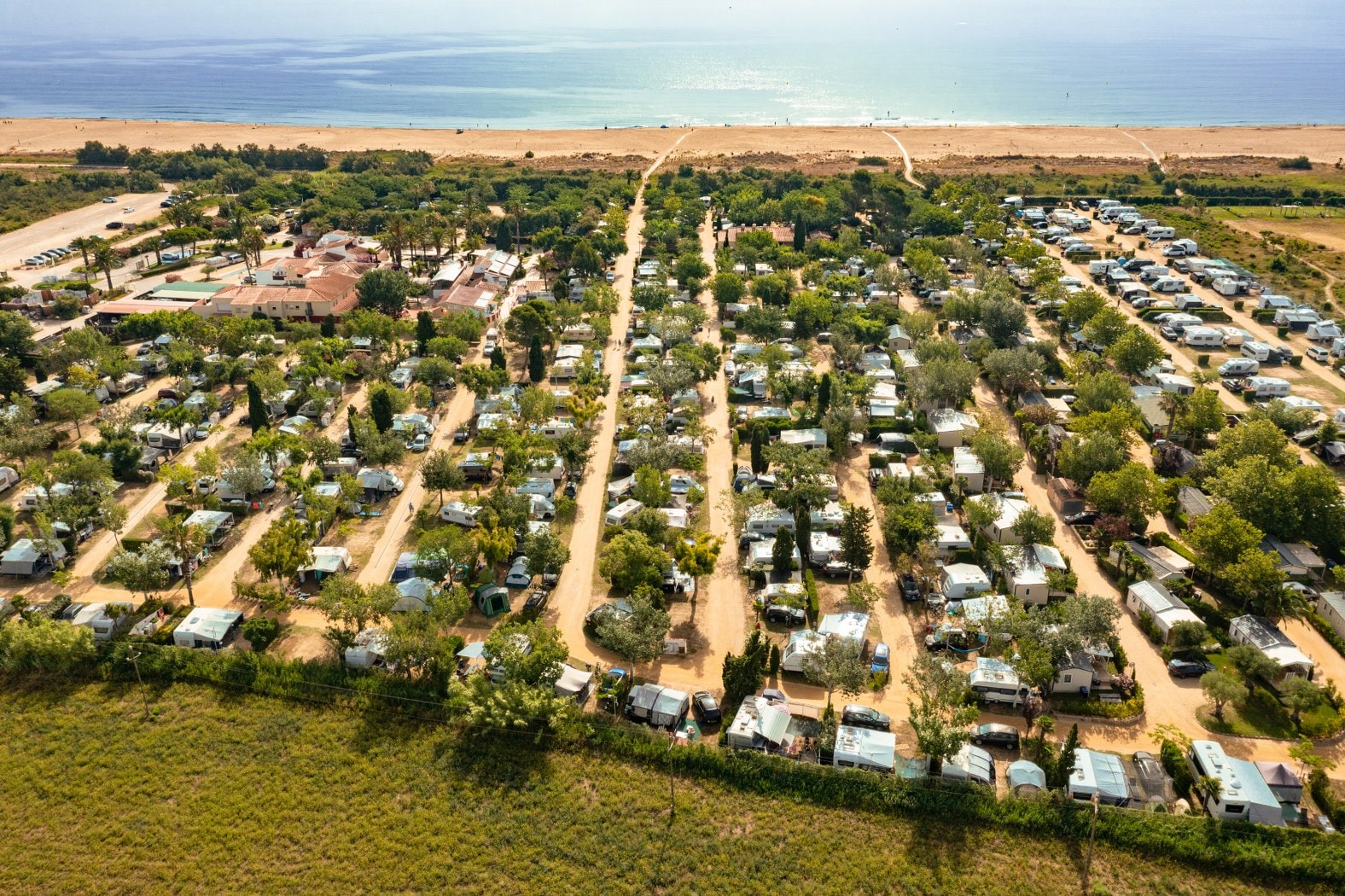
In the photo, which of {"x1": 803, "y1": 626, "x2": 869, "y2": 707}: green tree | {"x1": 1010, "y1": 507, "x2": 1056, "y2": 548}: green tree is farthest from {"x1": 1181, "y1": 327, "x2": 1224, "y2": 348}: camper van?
{"x1": 803, "y1": 626, "x2": 869, "y2": 707}: green tree

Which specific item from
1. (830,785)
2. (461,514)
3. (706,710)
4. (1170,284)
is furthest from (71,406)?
(1170,284)

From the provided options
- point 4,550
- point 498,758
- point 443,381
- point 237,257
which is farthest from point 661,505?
point 237,257

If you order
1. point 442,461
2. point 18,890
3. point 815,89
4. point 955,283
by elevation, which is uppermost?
point 815,89

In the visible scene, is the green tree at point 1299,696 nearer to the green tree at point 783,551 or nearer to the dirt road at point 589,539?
the green tree at point 783,551

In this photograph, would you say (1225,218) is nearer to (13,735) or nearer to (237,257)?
(237,257)

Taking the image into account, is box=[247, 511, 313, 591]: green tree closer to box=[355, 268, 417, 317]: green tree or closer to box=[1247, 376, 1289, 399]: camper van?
box=[355, 268, 417, 317]: green tree

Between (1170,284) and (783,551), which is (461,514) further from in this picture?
(1170,284)

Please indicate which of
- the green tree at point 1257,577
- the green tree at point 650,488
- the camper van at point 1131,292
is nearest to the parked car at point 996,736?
the green tree at point 1257,577
